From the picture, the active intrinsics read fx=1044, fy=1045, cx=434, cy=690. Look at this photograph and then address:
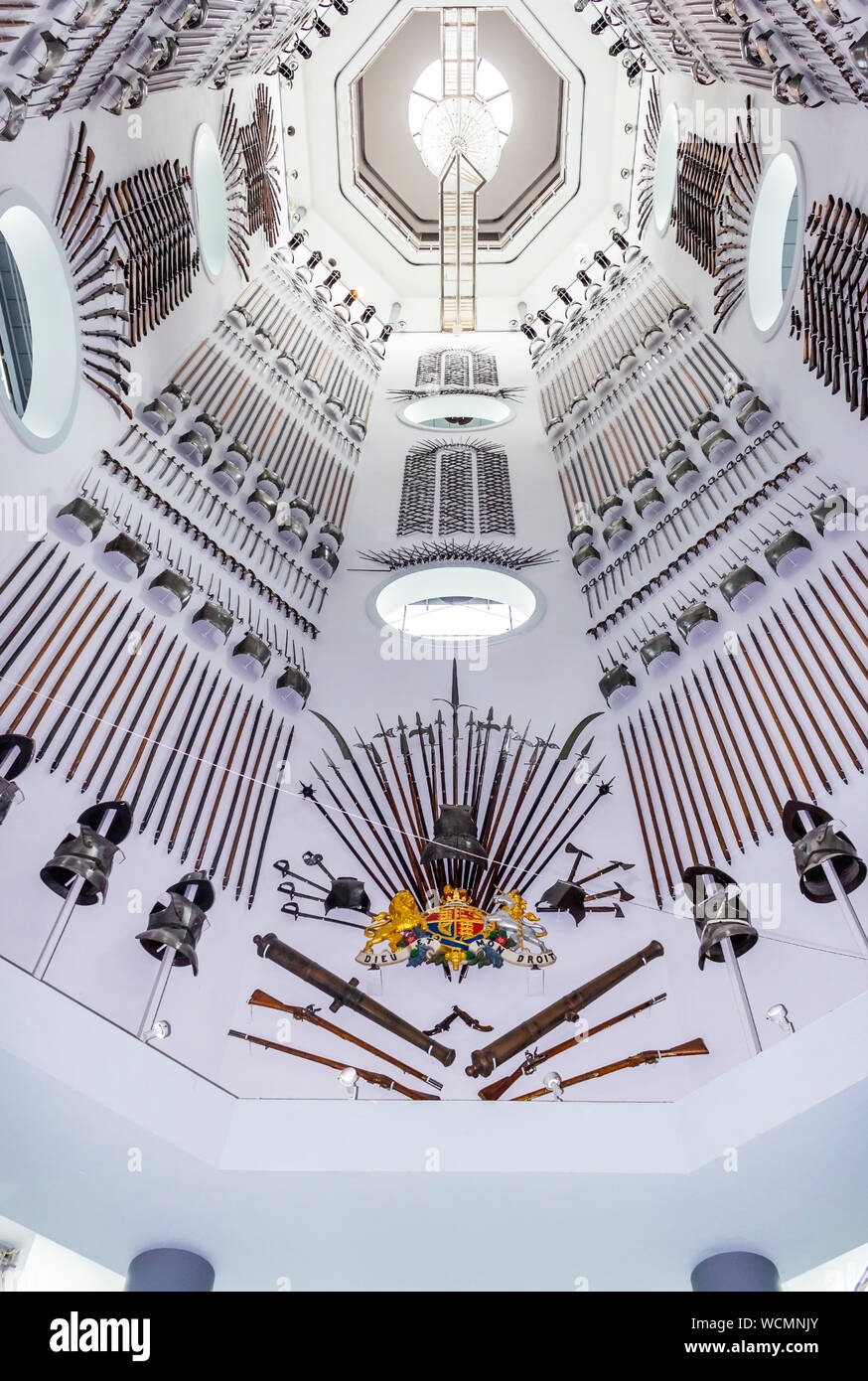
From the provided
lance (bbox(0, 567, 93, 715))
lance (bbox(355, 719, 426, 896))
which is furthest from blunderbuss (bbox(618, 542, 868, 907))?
lance (bbox(0, 567, 93, 715))

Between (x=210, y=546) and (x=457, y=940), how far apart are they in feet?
14.3

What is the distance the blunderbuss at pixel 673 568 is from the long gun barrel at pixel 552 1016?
3337 millimetres

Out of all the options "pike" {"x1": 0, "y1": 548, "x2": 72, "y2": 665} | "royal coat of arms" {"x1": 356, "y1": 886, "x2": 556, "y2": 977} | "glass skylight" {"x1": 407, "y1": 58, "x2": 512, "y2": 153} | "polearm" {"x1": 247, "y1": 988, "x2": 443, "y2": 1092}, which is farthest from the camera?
"glass skylight" {"x1": 407, "y1": 58, "x2": 512, "y2": 153}

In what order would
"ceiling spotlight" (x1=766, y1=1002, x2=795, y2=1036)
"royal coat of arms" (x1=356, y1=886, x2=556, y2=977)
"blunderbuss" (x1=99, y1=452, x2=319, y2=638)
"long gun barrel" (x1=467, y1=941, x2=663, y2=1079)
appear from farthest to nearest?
"blunderbuss" (x1=99, y1=452, x2=319, y2=638), "royal coat of arms" (x1=356, y1=886, x2=556, y2=977), "long gun barrel" (x1=467, y1=941, x2=663, y2=1079), "ceiling spotlight" (x1=766, y1=1002, x2=795, y2=1036)

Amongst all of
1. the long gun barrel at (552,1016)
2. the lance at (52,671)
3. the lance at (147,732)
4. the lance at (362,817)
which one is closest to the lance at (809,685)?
the long gun barrel at (552,1016)

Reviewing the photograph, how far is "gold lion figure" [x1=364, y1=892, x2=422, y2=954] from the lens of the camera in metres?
5.49

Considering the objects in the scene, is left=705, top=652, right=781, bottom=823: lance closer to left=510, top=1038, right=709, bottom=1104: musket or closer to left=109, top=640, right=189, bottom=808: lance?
left=510, top=1038, right=709, bottom=1104: musket

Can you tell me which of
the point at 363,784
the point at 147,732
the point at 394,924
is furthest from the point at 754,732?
the point at 147,732

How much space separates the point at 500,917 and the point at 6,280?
610cm

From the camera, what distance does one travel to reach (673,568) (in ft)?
27.8

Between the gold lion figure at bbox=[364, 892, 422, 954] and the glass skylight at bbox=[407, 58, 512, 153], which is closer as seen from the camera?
the gold lion figure at bbox=[364, 892, 422, 954]

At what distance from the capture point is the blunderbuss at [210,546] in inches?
324

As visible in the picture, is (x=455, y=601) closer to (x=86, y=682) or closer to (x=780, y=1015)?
(x=86, y=682)

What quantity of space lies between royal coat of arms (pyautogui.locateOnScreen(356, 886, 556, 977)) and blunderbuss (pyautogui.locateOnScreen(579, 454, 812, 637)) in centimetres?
341
